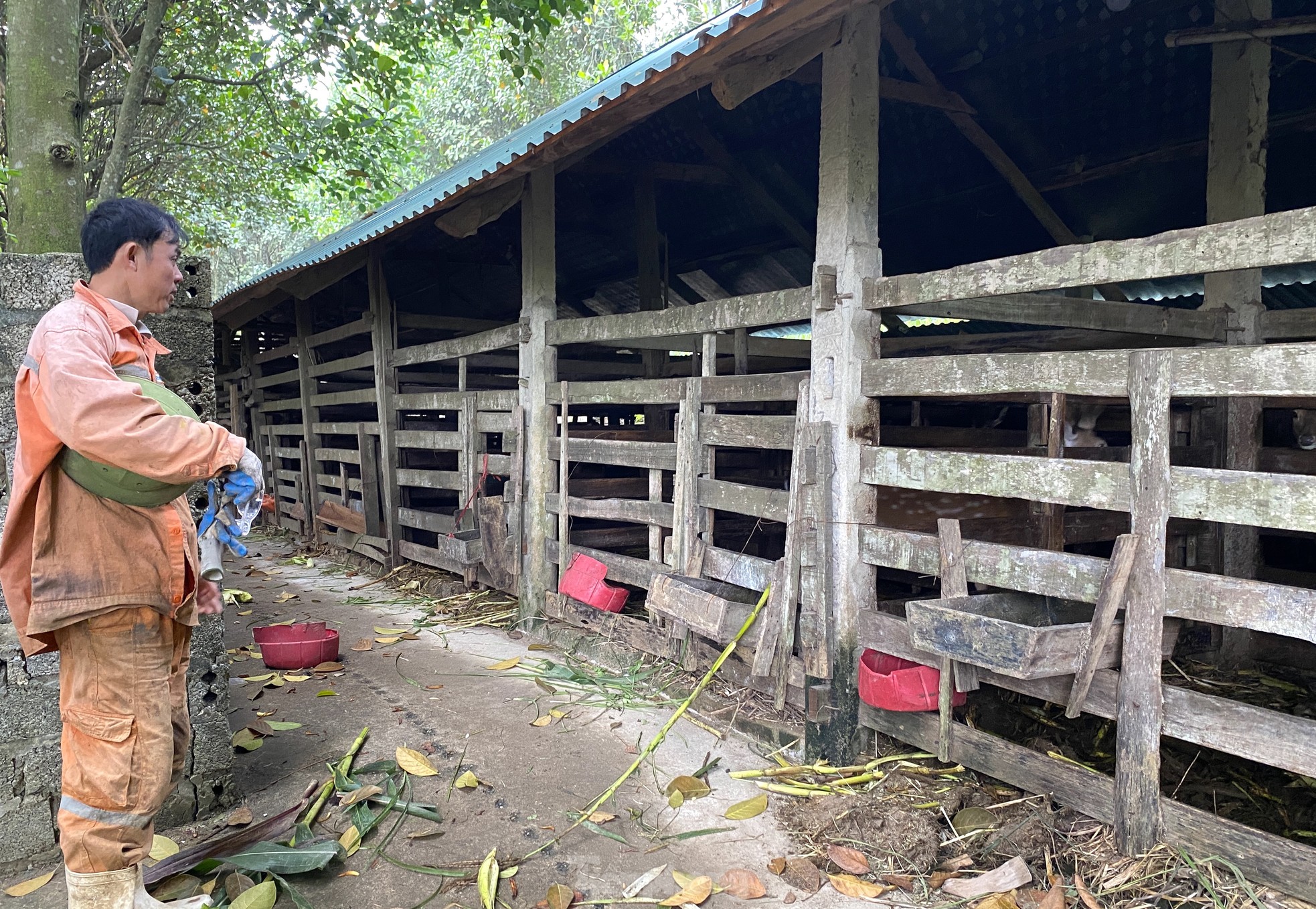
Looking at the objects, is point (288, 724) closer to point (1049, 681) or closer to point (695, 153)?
point (1049, 681)

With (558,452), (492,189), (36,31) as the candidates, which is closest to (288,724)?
(558,452)

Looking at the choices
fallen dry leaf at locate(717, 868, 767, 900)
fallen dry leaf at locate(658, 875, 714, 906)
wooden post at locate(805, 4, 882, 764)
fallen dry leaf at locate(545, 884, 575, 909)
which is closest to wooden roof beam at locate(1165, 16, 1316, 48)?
wooden post at locate(805, 4, 882, 764)

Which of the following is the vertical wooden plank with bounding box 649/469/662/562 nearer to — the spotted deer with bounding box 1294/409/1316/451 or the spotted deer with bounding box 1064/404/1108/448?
the spotted deer with bounding box 1064/404/1108/448

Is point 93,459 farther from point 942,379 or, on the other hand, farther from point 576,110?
point 576,110

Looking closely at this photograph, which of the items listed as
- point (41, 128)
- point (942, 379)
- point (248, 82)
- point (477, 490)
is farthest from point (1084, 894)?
point (248, 82)

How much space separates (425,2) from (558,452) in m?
5.84

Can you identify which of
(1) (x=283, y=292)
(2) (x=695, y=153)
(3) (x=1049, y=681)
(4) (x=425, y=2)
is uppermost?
(4) (x=425, y=2)

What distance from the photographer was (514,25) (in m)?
8.02

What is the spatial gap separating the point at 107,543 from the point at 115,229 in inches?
36.3

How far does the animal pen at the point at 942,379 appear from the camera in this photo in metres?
2.85

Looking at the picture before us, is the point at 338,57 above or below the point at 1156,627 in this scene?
above

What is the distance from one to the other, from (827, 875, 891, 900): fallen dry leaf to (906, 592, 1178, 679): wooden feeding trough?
0.86 m

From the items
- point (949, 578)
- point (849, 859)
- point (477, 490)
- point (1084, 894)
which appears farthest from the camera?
point (477, 490)

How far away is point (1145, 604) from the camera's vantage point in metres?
2.83
